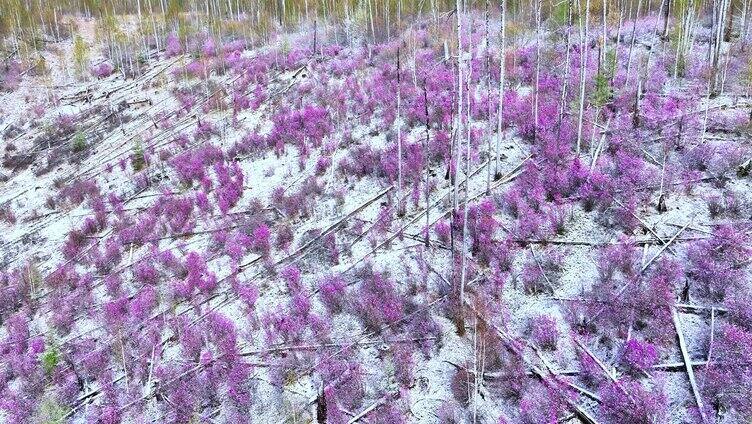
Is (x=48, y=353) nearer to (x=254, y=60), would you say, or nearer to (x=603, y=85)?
(x=603, y=85)

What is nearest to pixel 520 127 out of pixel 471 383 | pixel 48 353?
pixel 471 383

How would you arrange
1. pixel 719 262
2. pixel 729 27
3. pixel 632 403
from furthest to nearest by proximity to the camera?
pixel 729 27
pixel 719 262
pixel 632 403

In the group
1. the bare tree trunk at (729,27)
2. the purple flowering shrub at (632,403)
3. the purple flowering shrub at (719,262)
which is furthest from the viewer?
the bare tree trunk at (729,27)

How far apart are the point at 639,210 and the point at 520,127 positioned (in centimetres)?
532

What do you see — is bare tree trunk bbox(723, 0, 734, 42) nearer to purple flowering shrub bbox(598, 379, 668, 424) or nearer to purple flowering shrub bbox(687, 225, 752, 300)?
purple flowering shrub bbox(687, 225, 752, 300)

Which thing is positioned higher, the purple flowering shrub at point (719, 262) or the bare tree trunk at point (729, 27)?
the bare tree trunk at point (729, 27)

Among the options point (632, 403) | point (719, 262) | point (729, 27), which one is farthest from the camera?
point (729, 27)

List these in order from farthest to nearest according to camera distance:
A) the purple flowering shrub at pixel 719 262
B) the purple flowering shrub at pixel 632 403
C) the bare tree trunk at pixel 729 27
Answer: the bare tree trunk at pixel 729 27, the purple flowering shrub at pixel 719 262, the purple flowering shrub at pixel 632 403

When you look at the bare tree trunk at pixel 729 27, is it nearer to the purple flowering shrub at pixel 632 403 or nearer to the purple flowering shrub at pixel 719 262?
the purple flowering shrub at pixel 719 262

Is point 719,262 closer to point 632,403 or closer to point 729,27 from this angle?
point 632,403

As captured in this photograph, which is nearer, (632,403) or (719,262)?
(632,403)

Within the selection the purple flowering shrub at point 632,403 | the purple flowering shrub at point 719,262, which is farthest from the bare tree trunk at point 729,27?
the purple flowering shrub at point 632,403

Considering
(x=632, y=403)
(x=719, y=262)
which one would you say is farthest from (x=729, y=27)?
(x=632, y=403)

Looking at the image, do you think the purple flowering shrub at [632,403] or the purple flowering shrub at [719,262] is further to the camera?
A: the purple flowering shrub at [719,262]
